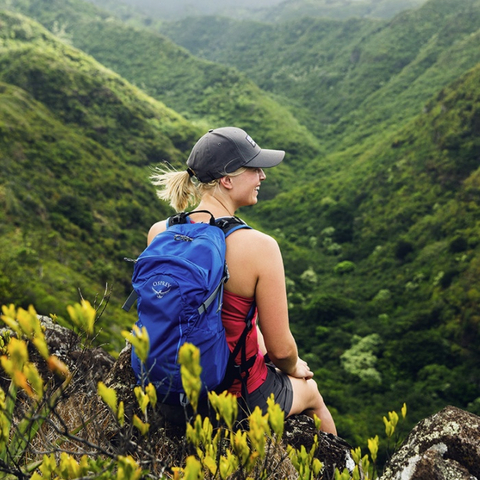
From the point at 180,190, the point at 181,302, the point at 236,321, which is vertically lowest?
the point at 236,321

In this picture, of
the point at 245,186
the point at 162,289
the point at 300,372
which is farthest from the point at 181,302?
the point at 300,372

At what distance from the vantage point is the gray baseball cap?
2.75 m

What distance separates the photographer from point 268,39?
14962 cm

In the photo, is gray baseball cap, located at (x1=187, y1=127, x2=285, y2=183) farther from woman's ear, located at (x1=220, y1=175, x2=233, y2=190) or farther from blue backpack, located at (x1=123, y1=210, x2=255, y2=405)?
blue backpack, located at (x1=123, y1=210, x2=255, y2=405)

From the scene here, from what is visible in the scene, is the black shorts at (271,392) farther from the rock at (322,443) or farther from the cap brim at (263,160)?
the cap brim at (263,160)

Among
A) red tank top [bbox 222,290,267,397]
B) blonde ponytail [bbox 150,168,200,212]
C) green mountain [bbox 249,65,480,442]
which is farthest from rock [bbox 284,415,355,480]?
green mountain [bbox 249,65,480,442]

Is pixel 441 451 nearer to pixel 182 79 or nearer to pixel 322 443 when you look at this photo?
pixel 322 443

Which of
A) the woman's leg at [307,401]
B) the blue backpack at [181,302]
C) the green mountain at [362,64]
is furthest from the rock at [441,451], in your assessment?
the green mountain at [362,64]

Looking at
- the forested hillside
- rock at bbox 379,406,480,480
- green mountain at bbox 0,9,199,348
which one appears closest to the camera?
rock at bbox 379,406,480,480

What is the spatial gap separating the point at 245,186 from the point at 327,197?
53080 mm

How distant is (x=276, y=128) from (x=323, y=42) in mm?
61577

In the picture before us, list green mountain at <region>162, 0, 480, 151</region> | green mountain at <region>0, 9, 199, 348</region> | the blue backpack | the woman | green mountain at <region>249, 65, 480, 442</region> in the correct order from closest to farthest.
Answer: the blue backpack → the woman → green mountain at <region>0, 9, 199, 348</region> → green mountain at <region>249, 65, 480, 442</region> → green mountain at <region>162, 0, 480, 151</region>

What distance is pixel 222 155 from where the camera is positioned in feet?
9.03

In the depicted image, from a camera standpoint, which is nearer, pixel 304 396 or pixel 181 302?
pixel 181 302
